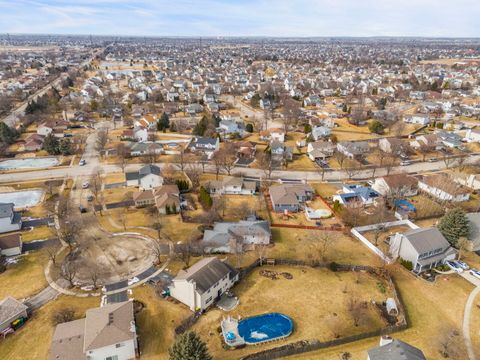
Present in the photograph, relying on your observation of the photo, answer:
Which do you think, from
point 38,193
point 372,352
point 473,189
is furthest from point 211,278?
point 473,189

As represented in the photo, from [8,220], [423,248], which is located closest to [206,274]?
[423,248]

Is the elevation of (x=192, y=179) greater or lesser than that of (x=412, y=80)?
lesser

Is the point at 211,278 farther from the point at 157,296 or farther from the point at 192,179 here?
the point at 192,179

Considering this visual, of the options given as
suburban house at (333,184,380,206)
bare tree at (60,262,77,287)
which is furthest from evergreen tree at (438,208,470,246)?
bare tree at (60,262,77,287)

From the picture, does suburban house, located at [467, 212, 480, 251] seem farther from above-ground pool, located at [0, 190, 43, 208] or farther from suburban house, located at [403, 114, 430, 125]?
suburban house, located at [403, 114, 430, 125]

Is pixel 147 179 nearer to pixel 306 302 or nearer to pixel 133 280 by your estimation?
pixel 133 280

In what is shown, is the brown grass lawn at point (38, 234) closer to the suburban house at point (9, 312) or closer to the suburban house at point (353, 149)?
the suburban house at point (9, 312)

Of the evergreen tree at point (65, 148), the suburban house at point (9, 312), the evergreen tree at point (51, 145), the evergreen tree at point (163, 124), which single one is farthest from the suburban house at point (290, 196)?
the evergreen tree at point (51, 145)
